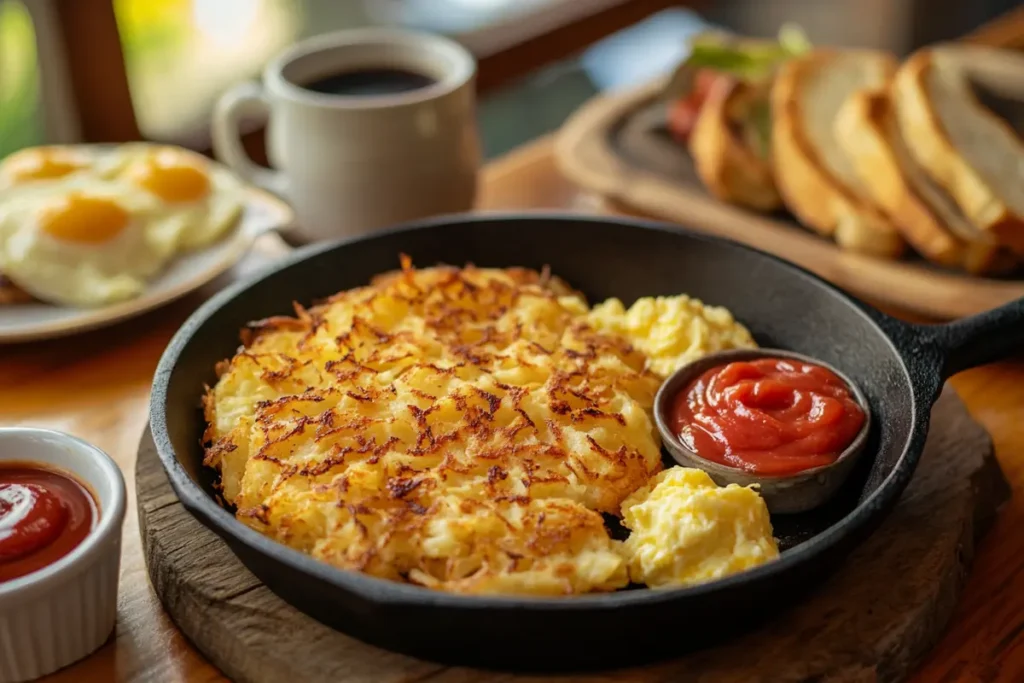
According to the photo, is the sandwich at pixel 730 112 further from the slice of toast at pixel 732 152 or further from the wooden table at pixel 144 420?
the wooden table at pixel 144 420

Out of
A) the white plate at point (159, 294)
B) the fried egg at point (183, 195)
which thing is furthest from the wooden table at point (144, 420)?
the fried egg at point (183, 195)

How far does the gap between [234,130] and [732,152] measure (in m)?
1.73

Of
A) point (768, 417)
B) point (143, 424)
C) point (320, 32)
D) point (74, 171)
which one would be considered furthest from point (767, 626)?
point (320, 32)

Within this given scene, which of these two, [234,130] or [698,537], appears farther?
[234,130]

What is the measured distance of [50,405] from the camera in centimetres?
301

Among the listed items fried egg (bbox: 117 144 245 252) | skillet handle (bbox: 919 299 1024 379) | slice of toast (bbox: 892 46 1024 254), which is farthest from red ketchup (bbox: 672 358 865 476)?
fried egg (bbox: 117 144 245 252)

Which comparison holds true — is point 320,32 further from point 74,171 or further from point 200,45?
point 74,171

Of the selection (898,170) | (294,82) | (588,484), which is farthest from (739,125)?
(588,484)

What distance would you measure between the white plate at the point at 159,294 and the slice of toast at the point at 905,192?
1.96 metres

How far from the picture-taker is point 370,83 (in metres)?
3.69

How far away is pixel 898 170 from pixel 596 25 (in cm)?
322

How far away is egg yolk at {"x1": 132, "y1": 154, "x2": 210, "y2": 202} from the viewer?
140 inches

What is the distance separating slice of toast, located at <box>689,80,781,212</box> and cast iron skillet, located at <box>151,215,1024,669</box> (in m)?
0.90

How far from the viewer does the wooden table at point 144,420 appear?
2104mm
